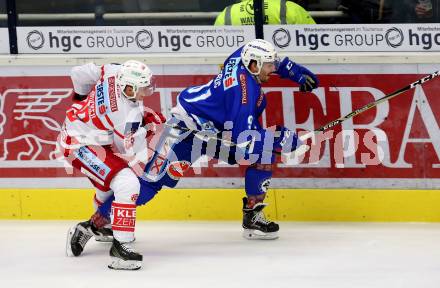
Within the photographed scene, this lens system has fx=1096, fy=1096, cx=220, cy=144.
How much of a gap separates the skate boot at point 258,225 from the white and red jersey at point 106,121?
0.77m

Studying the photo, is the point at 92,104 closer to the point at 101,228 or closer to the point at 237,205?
the point at 101,228

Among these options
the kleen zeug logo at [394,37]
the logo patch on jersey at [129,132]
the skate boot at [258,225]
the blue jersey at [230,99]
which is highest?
the kleen zeug logo at [394,37]

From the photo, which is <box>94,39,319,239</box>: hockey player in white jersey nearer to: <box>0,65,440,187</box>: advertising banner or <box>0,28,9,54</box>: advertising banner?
<box>0,65,440,187</box>: advertising banner

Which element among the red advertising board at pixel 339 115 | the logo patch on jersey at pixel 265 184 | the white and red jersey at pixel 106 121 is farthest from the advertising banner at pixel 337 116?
the white and red jersey at pixel 106 121

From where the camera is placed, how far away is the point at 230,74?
603cm

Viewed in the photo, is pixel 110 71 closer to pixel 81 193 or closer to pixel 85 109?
pixel 85 109

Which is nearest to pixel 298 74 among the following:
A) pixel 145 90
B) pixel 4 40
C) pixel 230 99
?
pixel 230 99

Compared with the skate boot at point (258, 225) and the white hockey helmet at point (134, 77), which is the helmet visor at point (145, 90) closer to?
the white hockey helmet at point (134, 77)

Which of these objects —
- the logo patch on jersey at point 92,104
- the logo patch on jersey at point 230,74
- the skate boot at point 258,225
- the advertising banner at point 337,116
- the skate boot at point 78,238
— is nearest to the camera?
the logo patch on jersey at point 92,104

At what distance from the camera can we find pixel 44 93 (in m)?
6.77

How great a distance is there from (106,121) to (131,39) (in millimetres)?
1190

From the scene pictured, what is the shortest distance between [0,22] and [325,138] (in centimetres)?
214

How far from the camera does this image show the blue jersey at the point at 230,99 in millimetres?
5895

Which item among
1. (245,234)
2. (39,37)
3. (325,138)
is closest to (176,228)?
(245,234)
